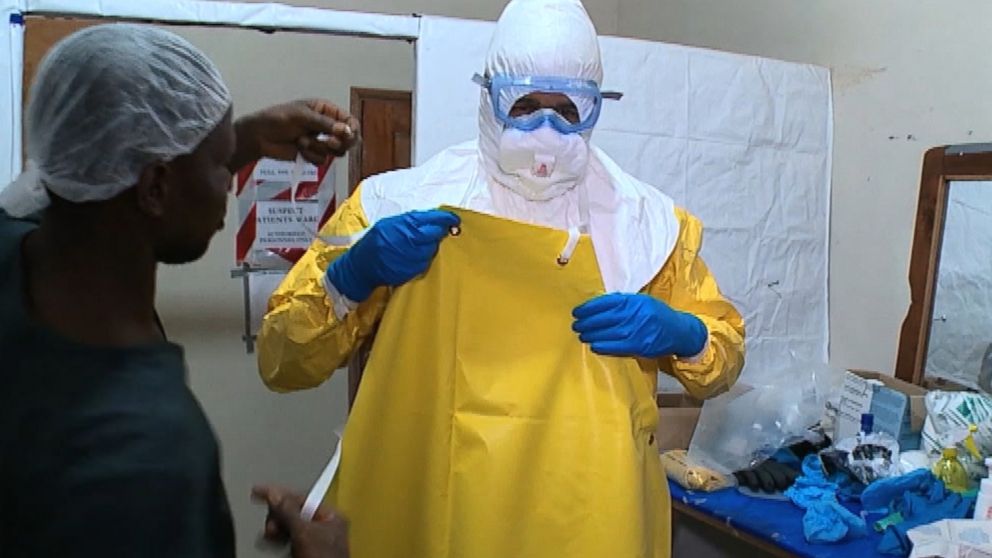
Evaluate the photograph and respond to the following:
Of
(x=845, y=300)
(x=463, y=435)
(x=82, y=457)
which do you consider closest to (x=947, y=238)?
(x=845, y=300)

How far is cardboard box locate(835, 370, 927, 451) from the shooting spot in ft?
6.62

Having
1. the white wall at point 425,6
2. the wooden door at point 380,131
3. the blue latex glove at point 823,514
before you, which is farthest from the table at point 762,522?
the white wall at point 425,6

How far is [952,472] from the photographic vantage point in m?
1.84

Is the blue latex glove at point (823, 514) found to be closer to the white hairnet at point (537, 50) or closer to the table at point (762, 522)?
the table at point (762, 522)

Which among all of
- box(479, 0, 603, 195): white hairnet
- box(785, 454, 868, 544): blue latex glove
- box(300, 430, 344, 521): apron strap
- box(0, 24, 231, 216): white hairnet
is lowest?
box(785, 454, 868, 544): blue latex glove

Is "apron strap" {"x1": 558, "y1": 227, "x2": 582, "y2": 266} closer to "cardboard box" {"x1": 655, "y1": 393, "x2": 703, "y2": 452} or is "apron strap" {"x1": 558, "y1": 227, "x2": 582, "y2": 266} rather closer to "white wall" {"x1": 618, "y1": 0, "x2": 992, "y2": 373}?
"cardboard box" {"x1": 655, "y1": 393, "x2": 703, "y2": 452}

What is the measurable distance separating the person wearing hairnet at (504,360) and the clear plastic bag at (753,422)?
0.56 meters

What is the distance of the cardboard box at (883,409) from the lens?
6.62 feet

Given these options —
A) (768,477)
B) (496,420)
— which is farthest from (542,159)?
(768,477)

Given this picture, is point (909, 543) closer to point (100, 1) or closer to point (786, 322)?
point (786, 322)

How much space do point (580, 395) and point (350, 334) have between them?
355mm

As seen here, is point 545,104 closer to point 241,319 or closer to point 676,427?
point 676,427

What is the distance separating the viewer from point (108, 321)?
Answer: 0.92 m

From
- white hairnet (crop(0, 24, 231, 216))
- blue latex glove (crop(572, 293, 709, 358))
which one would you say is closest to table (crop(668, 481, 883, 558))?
blue latex glove (crop(572, 293, 709, 358))
